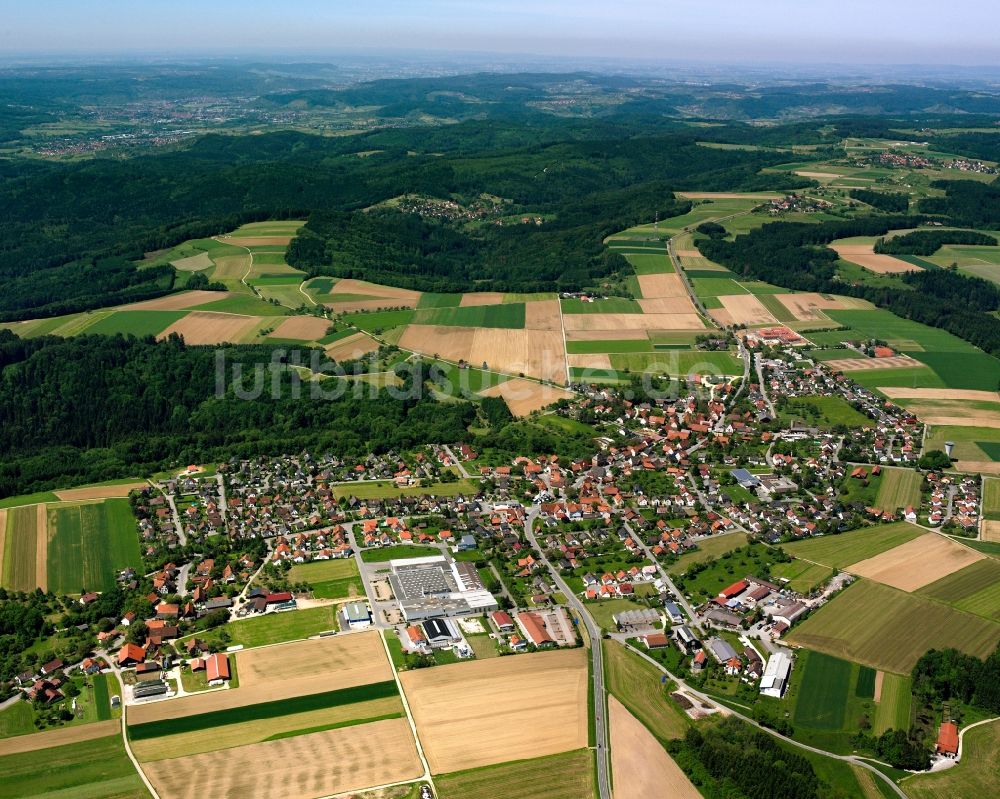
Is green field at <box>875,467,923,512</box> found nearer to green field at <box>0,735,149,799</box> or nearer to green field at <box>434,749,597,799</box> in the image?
green field at <box>434,749,597,799</box>

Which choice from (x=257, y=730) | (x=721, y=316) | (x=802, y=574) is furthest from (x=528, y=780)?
(x=721, y=316)

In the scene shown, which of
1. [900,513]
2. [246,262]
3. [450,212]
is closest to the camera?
[900,513]

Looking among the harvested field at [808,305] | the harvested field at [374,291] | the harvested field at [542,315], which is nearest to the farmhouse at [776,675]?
the harvested field at [542,315]

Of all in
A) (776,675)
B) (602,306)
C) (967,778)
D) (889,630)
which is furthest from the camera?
(602,306)

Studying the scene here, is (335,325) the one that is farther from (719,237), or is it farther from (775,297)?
(719,237)

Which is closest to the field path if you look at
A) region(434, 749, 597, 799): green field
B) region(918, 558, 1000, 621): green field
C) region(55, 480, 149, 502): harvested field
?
region(55, 480, 149, 502): harvested field

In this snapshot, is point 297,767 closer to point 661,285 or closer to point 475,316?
point 475,316

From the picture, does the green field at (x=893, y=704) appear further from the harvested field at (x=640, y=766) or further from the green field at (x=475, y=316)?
the green field at (x=475, y=316)

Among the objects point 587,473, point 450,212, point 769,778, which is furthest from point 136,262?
point 769,778
